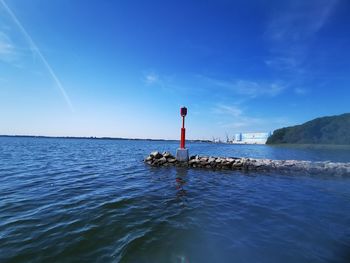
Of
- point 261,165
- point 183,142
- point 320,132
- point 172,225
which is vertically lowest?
point 172,225

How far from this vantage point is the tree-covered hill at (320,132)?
108 metres

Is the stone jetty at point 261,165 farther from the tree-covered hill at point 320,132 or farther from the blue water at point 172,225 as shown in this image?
the tree-covered hill at point 320,132

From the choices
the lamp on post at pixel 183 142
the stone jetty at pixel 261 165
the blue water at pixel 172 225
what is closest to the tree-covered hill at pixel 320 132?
the stone jetty at pixel 261 165

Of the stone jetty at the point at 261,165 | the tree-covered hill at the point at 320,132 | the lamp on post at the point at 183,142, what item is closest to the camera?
the stone jetty at the point at 261,165

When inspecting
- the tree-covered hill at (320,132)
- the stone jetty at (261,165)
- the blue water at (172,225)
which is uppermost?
the tree-covered hill at (320,132)

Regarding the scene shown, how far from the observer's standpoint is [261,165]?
13797 millimetres

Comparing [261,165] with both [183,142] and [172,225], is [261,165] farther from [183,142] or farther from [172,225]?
[172,225]

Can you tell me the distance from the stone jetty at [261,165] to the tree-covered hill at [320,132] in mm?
112961

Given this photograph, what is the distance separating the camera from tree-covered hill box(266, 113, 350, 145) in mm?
108438

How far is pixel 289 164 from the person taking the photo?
534 inches

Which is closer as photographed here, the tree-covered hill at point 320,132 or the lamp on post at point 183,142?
the lamp on post at point 183,142

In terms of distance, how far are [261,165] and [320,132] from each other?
5521 inches

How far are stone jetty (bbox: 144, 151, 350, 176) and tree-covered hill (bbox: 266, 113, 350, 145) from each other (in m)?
113

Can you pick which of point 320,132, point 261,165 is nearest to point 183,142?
point 261,165
